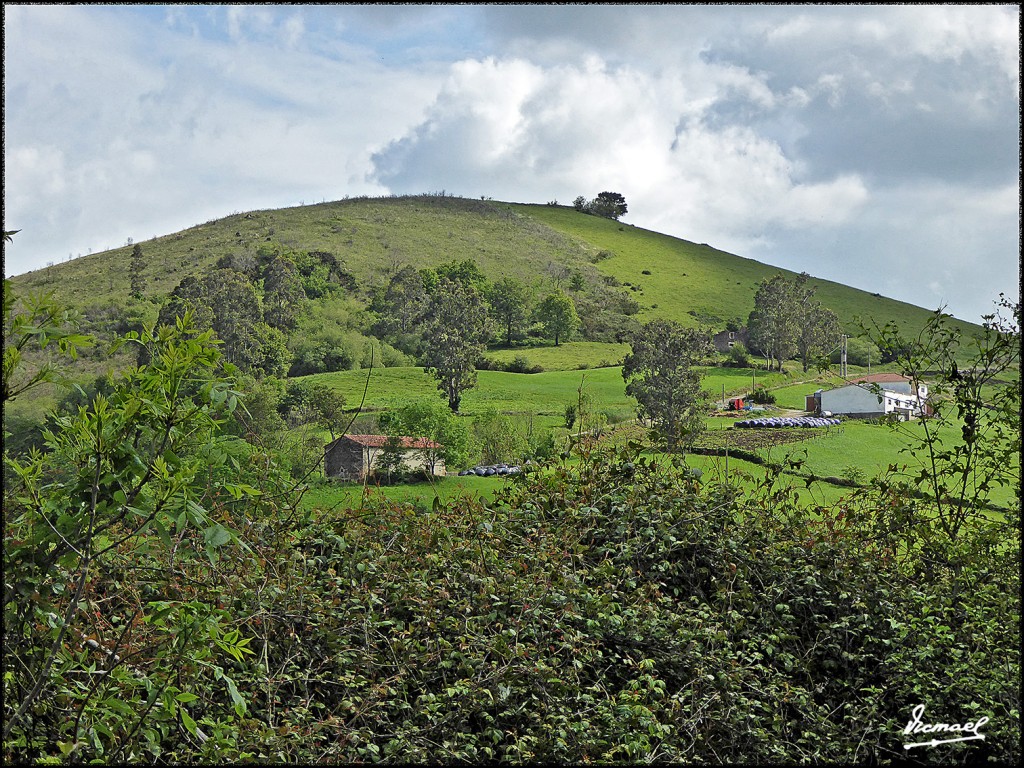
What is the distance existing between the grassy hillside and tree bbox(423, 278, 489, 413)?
Answer: 20.0 meters

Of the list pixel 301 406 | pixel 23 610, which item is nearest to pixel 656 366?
pixel 301 406

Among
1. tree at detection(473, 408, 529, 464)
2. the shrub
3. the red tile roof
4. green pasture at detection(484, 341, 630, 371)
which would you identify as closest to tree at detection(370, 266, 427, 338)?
green pasture at detection(484, 341, 630, 371)

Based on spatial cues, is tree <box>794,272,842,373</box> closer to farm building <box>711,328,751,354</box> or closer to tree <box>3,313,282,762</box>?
farm building <box>711,328,751,354</box>

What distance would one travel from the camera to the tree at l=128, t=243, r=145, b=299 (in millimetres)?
66206

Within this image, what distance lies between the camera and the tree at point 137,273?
217ft

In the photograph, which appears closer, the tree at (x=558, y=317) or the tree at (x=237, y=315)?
the tree at (x=237, y=315)

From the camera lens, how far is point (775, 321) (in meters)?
Result: 61.6

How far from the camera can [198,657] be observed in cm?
241

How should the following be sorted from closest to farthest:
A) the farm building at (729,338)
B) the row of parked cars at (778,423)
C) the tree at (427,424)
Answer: the tree at (427,424) → the row of parked cars at (778,423) → the farm building at (729,338)

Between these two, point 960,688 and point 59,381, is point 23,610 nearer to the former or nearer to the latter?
point 59,381

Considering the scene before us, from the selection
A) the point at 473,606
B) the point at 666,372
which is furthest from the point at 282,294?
the point at 473,606

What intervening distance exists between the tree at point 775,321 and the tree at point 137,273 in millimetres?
44619

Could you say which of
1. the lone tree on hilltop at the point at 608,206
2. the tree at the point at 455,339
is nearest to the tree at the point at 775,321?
the tree at the point at 455,339

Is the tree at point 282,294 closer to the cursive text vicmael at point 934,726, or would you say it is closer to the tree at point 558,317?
the tree at point 558,317
